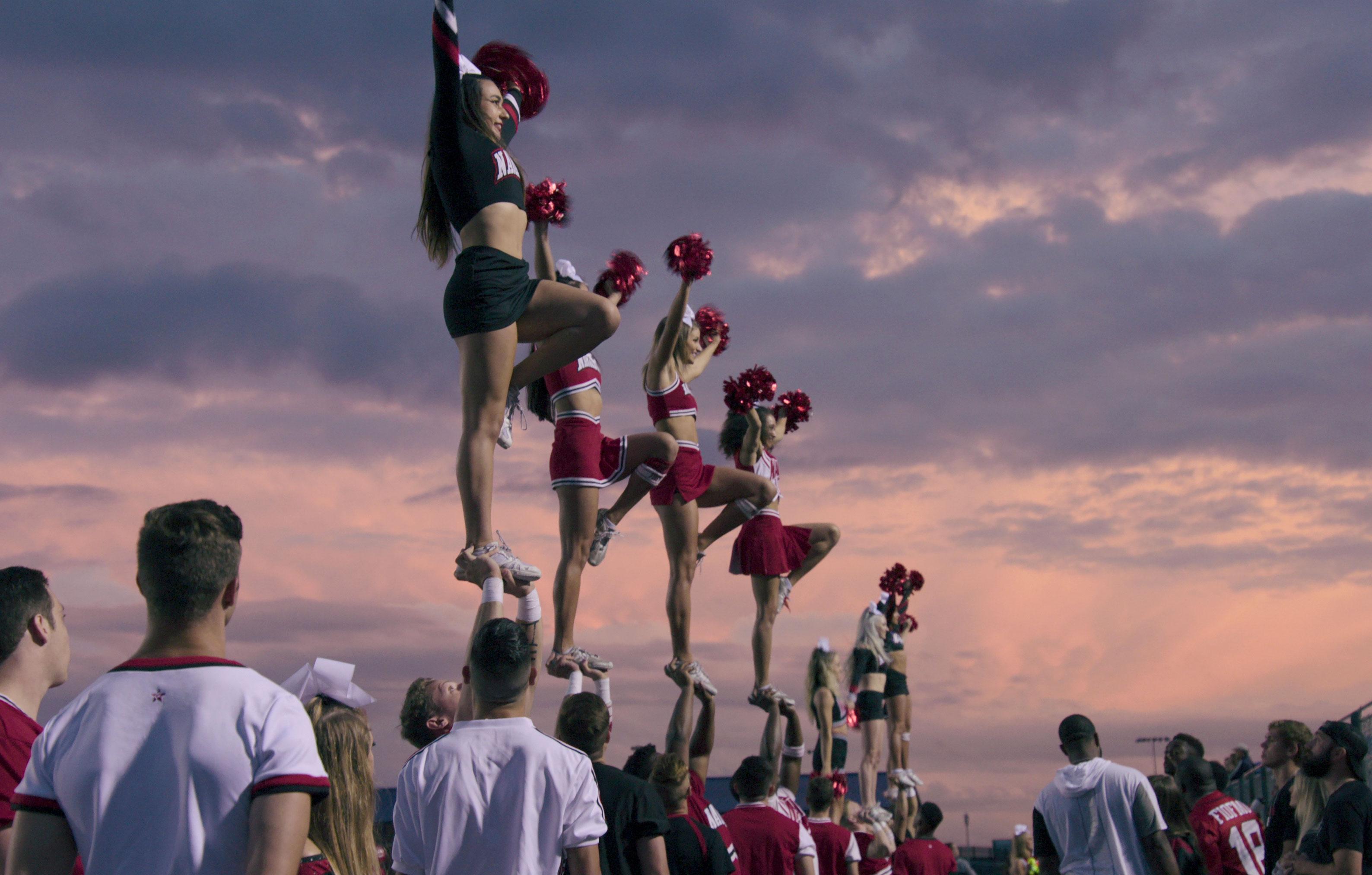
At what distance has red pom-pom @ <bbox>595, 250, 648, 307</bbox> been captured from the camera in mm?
8680

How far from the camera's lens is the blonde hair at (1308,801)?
5.92 meters

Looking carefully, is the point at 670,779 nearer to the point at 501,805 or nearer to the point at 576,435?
the point at 501,805

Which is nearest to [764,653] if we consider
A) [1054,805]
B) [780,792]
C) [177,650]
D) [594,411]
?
[780,792]

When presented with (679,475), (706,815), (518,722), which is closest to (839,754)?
(679,475)

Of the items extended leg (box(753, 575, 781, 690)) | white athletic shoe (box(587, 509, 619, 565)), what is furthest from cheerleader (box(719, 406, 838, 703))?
white athletic shoe (box(587, 509, 619, 565))

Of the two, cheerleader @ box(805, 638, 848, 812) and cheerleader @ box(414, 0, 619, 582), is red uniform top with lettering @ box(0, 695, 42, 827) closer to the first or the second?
cheerleader @ box(414, 0, 619, 582)

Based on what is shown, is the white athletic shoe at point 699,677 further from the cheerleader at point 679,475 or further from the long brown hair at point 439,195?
the long brown hair at point 439,195

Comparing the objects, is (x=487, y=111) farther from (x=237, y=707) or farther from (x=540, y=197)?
(x=237, y=707)

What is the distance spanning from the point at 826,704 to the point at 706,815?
7.33 metres

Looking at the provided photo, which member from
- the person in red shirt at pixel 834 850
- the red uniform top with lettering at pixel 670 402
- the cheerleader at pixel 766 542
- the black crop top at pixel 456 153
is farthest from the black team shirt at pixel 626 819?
the cheerleader at pixel 766 542

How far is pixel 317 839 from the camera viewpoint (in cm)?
312

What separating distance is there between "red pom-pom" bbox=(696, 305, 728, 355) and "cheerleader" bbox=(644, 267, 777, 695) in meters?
0.35

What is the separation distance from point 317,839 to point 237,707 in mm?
920

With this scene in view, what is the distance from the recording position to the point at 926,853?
367 inches
